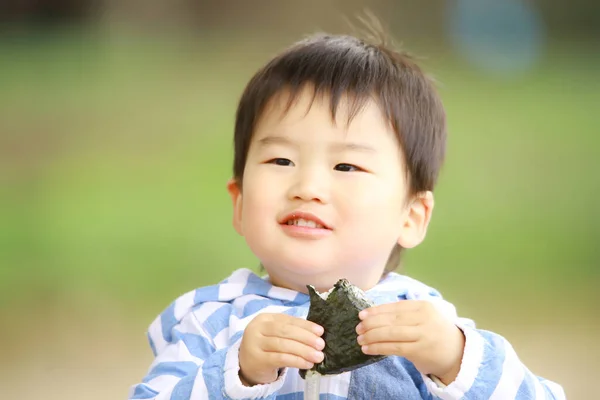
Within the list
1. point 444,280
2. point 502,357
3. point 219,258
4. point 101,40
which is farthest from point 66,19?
point 502,357

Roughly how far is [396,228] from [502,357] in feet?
1.00

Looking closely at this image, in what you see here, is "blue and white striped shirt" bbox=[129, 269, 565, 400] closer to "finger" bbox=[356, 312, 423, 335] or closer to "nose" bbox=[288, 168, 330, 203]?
"finger" bbox=[356, 312, 423, 335]

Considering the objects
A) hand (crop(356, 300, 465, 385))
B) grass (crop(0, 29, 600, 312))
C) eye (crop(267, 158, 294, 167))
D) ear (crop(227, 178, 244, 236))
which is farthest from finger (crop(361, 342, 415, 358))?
grass (crop(0, 29, 600, 312))

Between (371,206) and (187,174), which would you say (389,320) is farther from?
(187,174)

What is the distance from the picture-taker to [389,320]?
4.02ft

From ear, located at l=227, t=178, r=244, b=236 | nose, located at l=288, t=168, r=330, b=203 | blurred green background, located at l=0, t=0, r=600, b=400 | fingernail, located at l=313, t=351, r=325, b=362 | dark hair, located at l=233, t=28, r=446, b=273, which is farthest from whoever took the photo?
blurred green background, located at l=0, t=0, r=600, b=400

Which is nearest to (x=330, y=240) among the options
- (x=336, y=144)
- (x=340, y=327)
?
(x=336, y=144)

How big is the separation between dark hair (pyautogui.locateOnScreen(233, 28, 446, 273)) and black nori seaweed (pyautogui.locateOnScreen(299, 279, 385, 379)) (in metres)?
0.35

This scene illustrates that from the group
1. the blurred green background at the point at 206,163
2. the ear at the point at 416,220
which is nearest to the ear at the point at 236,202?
the ear at the point at 416,220

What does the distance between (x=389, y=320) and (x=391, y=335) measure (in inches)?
0.8

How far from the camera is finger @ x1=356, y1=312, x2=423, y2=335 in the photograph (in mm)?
1210

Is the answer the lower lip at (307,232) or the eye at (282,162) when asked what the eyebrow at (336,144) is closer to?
the eye at (282,162)

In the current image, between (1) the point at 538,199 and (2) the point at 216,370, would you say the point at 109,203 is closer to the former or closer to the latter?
(1) the point at 538,199

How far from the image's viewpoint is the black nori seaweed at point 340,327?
121 cm
